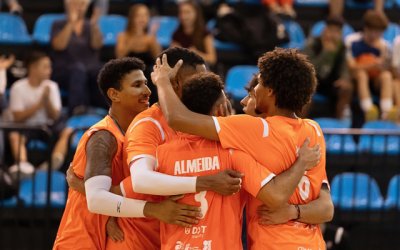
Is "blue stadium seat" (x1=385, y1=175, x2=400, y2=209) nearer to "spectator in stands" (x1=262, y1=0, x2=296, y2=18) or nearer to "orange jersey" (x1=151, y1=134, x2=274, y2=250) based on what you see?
"spectator in stands" (x1=262, y1=0, x2=296, y2=18)

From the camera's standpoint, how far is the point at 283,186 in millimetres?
5062

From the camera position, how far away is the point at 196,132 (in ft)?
16.7

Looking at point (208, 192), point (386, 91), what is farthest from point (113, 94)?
point (386, 91)

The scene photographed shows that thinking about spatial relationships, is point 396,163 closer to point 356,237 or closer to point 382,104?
point 356,237

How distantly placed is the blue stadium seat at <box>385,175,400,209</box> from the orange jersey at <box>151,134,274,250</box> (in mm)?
4930

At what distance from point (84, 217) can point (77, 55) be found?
5873mm

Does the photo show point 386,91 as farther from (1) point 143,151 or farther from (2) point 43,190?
(1) point 143,151

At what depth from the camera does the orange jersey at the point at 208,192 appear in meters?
5.12

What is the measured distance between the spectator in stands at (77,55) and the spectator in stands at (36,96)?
49cm

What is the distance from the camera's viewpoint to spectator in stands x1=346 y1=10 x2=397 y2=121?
11.5 meters

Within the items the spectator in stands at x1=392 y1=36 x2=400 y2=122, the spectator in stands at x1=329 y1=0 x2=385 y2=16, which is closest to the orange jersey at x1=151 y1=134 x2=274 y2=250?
the spectator in stands at x1=392 y1=36 x2=400 y2=122

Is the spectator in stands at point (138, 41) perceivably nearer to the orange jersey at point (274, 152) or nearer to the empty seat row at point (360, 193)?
the empty seat row at point (360, 193)

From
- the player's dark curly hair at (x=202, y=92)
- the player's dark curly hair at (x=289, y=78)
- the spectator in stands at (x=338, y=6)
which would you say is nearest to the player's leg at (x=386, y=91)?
the spectator in stands at (x=338, y=6)

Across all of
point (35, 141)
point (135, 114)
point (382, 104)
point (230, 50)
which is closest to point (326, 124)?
point (382, 104)
